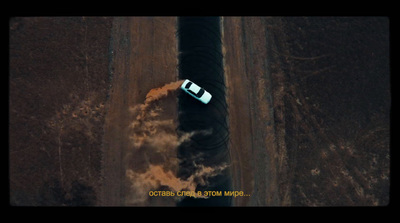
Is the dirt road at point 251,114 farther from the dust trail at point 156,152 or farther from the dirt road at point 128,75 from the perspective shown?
the dirt road at point 128,75

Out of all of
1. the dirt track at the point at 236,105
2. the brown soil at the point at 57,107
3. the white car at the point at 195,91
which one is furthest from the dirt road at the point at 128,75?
the white car at the point at 195,91

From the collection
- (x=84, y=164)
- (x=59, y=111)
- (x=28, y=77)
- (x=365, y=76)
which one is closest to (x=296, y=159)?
(x=365, y=76)

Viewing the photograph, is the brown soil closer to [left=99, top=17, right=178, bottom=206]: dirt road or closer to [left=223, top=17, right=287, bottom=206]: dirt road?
[left=99, top=17, right=178, bottom=206]: dirt road

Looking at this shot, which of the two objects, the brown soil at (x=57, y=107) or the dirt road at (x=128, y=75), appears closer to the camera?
the brown soil at (x=57, y=107)

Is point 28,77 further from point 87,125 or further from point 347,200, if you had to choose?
point 347,200
